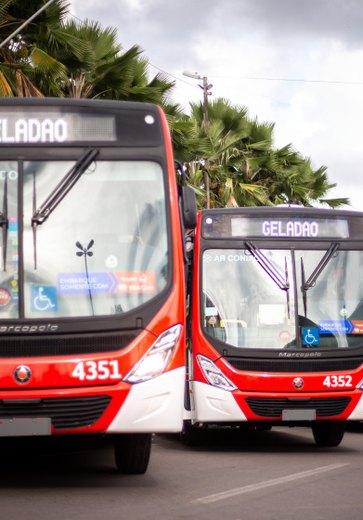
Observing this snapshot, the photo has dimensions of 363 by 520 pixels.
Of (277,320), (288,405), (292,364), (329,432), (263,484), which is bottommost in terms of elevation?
(263,484)

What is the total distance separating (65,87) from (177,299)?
13775 mm

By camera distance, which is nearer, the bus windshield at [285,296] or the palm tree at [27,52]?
the bus windshield at [285,296]

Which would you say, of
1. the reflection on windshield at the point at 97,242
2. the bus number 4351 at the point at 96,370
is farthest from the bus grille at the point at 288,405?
the bus number 4351 at the point at 96,370

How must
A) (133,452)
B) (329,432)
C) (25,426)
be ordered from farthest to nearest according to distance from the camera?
(329,432) < (133,452) < (25,426)

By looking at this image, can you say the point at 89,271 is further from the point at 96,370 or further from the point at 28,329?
the point at 96,370

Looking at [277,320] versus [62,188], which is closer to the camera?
[62,188]

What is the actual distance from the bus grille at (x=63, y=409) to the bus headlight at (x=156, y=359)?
0.27m

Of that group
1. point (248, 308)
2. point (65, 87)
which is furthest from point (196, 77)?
point (248, 308)

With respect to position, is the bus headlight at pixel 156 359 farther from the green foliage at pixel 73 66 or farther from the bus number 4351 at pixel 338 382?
the green foliage at pixel 73 66

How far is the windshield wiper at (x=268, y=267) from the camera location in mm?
12609

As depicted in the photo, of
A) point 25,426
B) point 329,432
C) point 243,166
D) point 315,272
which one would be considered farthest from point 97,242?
point 243,166

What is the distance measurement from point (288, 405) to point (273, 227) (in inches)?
83.5

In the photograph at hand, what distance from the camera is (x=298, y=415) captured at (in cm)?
1199

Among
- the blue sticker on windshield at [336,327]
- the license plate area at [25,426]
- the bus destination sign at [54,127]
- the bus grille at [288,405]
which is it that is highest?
the bus destination sign at [54,127]
